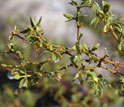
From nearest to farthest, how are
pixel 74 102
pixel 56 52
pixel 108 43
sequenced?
pixel 56 52, pixel 74 102, pixel 108 43

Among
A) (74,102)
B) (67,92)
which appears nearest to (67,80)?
(67,92)

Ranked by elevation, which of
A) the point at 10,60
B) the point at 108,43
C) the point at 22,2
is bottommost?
the point at 10,60

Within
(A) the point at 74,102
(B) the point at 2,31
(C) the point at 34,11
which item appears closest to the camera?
(A) the point at 74,102

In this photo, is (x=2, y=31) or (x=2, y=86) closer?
(x=2, y=86)

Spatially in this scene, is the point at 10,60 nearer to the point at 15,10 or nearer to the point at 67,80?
Answer: the point at 67,80

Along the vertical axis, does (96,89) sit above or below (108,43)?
above

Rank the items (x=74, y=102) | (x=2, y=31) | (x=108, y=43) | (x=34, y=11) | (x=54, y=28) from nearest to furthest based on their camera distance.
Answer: (x=74, y=102) → (x=108, y=43) → (x=2, y=31) → (x=54, y=28) → (x=34, y=11)

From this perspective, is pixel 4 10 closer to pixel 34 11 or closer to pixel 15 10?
pixel 15 10

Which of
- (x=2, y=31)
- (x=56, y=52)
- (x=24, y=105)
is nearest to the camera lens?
(x=56, y=52)

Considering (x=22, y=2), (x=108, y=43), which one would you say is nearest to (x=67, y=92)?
(x=108, y=43)
